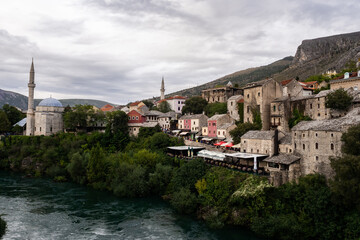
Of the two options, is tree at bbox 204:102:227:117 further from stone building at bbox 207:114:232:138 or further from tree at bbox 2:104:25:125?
tree at bbox 2:104:25:125

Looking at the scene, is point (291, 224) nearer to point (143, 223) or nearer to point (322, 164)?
point (322, 164)

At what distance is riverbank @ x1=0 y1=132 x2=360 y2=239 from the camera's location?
993 inches

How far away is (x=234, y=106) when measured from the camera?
192 feet

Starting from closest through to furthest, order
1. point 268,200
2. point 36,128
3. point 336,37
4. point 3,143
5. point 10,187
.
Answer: point 268,200
point 10,187
point 3,143
point 36,128
point 336,37

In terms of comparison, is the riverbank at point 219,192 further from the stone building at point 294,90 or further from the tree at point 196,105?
the stone building at point 294,90

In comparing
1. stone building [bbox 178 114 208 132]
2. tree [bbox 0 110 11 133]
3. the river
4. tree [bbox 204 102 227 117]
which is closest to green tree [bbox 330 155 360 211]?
the river

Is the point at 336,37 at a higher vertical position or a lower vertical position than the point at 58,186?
higher

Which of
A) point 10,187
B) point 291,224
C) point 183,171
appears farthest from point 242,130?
point 10,187

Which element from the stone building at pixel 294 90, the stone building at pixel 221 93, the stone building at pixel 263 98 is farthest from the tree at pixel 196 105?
the stone building at pixel 294 90

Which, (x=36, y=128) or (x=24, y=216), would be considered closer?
(x=24, y=216)

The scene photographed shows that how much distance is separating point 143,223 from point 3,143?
5051 cm

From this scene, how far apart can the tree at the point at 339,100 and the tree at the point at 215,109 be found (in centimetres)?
2661

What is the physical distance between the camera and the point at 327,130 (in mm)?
29266

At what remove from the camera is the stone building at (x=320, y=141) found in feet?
Result: 92.9
